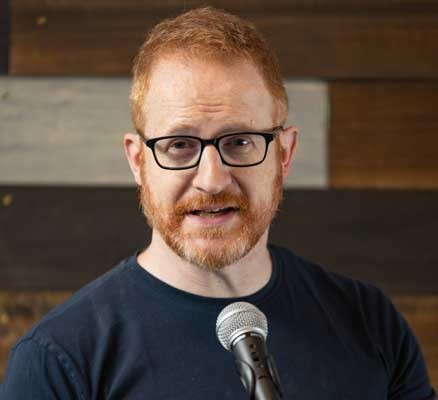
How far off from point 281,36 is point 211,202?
2.76 ft

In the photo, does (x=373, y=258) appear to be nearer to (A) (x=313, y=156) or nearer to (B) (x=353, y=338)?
(A) (x=313, y=156)

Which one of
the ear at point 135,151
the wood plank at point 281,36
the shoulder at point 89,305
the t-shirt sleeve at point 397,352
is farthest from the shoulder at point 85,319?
the wood plank at point 281,36

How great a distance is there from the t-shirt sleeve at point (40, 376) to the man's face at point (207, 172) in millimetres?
194

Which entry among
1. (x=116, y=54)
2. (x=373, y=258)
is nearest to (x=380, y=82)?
(x=373, y=258)

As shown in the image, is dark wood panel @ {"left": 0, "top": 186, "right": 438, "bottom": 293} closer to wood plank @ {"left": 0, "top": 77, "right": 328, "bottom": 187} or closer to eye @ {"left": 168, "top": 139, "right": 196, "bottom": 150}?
wood plank @ {"left": 0, "top": 77, "right": 328, "bottom": 187}

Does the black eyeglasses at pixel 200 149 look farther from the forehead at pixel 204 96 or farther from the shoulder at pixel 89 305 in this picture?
the shoulder at pixel 89 305

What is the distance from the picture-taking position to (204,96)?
0.98 meters

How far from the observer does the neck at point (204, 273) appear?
1.04 metres

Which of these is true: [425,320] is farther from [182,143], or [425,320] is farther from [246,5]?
[182,143]

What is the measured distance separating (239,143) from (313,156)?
2.46 feet

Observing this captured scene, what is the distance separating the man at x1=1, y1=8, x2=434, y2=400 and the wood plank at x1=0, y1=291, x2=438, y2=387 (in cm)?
67

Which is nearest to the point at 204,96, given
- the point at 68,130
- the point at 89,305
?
the point at 89,305

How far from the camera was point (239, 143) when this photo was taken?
3.28 ft

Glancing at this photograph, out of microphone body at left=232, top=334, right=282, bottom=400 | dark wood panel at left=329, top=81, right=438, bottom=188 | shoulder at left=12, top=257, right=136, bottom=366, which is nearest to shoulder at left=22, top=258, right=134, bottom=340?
shoulder at left=12, top=257, right=136, bottom=366
